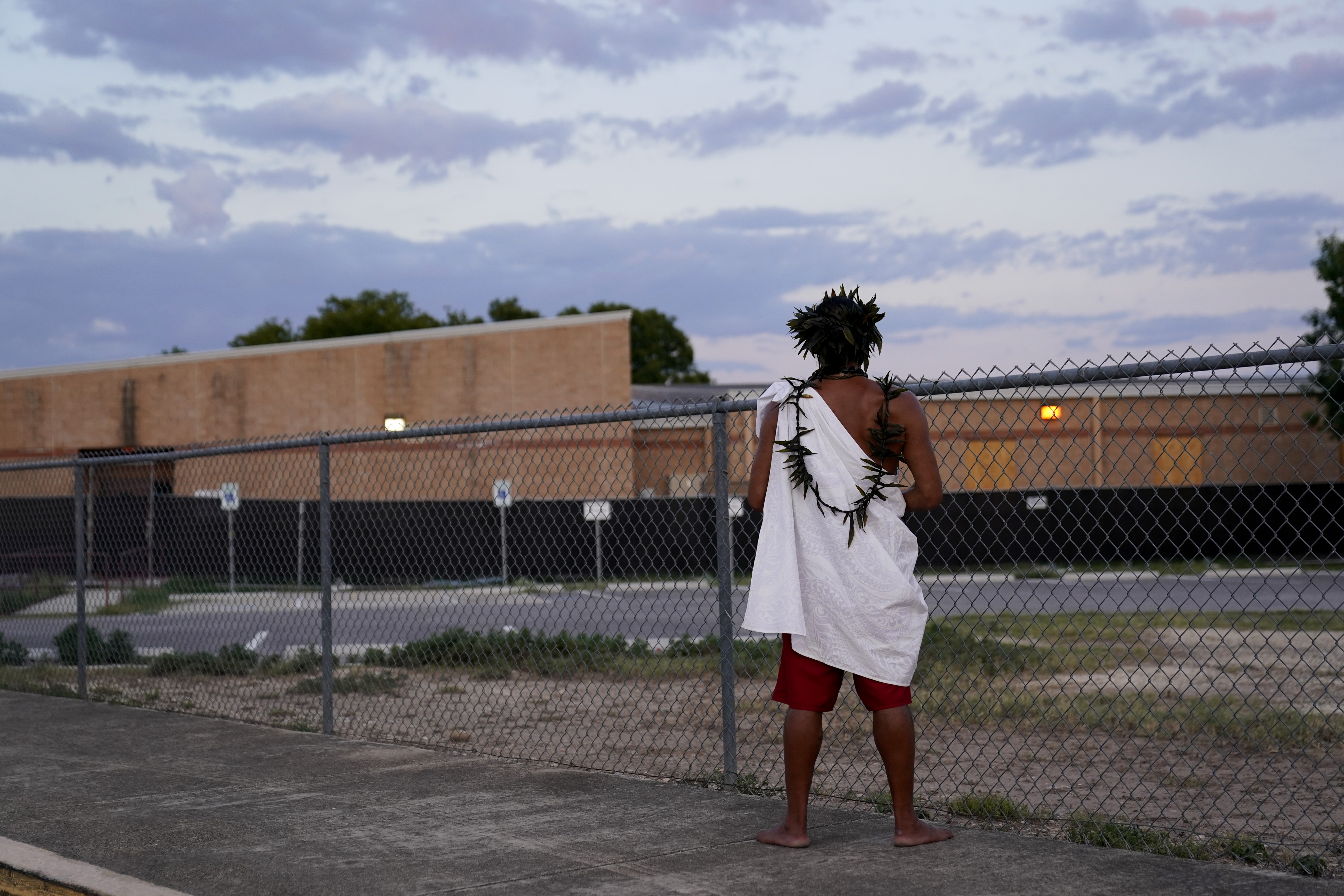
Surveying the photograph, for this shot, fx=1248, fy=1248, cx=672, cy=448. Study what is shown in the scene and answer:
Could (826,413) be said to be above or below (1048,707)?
above

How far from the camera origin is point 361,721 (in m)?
9.05

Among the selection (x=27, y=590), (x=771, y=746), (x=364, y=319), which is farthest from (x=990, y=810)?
(x=364, y=319)

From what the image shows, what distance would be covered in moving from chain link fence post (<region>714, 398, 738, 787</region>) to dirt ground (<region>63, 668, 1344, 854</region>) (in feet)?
0.62

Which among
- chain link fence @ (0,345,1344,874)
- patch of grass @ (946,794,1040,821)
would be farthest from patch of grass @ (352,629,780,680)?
patch of grass @ (946,794,1040,821)

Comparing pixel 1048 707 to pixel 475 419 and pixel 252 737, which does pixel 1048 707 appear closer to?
pixel 252 737

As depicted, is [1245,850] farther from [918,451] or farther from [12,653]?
[12,653]

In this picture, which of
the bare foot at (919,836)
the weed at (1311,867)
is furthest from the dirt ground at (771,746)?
the bare foot at (919,836)

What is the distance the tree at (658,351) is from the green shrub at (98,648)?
2420 inches

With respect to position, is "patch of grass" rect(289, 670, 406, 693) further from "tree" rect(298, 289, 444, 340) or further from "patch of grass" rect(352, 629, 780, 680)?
"tree" rect(298, 289, 444, 340)

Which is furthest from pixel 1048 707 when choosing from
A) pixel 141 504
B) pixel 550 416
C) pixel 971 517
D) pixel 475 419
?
pixel 475 419

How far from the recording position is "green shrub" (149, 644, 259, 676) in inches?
447

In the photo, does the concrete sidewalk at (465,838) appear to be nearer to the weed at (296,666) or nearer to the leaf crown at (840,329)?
the leaf crown at (840,329)

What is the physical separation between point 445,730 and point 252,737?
1493 mm

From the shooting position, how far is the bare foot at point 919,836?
4.56 metres
